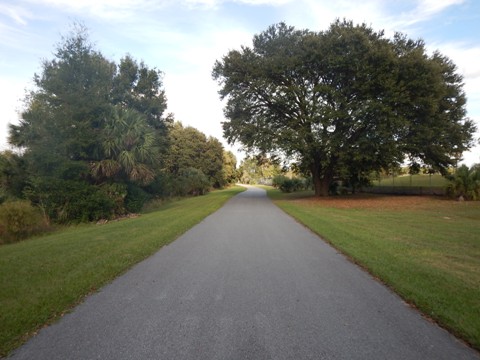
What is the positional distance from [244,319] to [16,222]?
11731 millimetres

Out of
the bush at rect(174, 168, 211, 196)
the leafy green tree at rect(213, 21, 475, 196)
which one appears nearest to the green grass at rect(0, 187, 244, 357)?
the leafy green tree at rect(213, 21, 475, 196)

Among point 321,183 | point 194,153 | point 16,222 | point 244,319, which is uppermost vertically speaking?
point 194,153

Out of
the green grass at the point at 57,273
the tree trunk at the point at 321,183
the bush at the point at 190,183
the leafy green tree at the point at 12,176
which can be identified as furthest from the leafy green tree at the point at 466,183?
the leafy green tree at the point at 12,176

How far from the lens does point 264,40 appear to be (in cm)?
2516

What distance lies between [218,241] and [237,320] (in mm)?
4909

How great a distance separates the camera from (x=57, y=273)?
5.55m

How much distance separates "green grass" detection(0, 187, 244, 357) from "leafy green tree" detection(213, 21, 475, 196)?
15.7 meters

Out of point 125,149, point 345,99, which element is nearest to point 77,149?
point 125,149

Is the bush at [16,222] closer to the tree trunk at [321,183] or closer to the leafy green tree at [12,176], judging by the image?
the leafy green tree at [12,176]

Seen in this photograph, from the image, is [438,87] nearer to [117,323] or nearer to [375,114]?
[375,114]

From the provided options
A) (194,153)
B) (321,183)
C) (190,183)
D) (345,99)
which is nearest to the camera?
Answer: (345,99)

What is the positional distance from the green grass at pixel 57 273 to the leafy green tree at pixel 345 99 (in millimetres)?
15674

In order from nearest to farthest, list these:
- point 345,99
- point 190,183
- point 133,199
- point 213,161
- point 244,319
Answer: point 244,319, point 133,199, point 345,99, point 190,183, point 213,161

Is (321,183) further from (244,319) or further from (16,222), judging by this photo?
(244,319)
